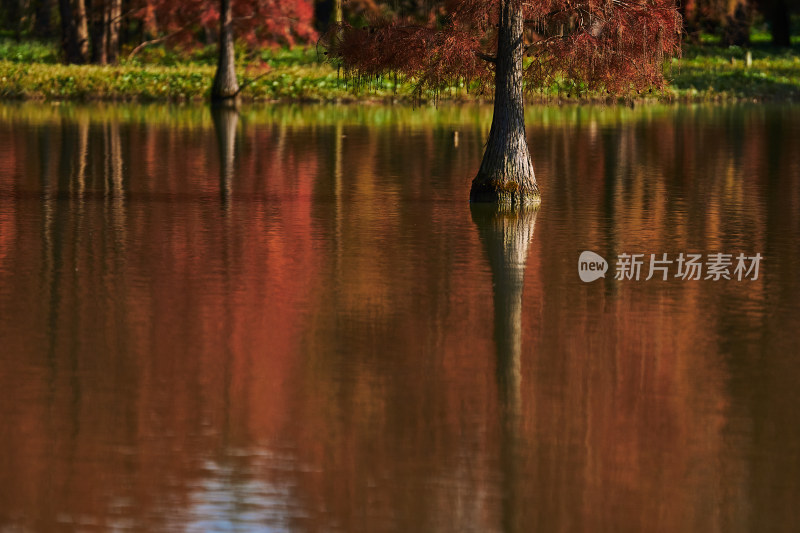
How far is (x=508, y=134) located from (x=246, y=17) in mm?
29839

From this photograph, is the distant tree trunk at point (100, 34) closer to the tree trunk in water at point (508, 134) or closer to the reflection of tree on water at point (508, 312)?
the tree trunk in water at point (508, 134)

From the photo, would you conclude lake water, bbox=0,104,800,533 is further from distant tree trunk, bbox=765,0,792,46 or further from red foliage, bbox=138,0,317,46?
distant tree trunk, bbox=765,0,792,46

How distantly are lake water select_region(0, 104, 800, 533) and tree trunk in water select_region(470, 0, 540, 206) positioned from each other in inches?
21.9

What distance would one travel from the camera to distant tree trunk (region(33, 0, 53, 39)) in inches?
2756

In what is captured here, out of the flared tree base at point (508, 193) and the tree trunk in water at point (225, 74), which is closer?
the flared tree base at point (508, 193)

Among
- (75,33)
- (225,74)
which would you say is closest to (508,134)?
(225,74)

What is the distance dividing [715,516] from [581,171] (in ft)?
65.8

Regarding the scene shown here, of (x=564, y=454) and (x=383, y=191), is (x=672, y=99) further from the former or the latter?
(x=564, y=454)

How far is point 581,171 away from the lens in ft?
A: 90.7

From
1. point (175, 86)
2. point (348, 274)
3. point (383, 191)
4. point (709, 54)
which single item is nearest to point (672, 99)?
point (709, 54)

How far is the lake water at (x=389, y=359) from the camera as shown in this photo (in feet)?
26.9

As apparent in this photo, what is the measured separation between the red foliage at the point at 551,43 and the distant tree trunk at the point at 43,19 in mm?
51334

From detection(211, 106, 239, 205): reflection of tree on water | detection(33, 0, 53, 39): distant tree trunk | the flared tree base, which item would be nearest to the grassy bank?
detection(211, 106, 239, 205): reflection of tree on water

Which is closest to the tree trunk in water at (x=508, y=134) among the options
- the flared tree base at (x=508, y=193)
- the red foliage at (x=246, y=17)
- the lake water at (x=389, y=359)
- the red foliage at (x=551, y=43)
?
the flared tree base at (x=508, y=193)
